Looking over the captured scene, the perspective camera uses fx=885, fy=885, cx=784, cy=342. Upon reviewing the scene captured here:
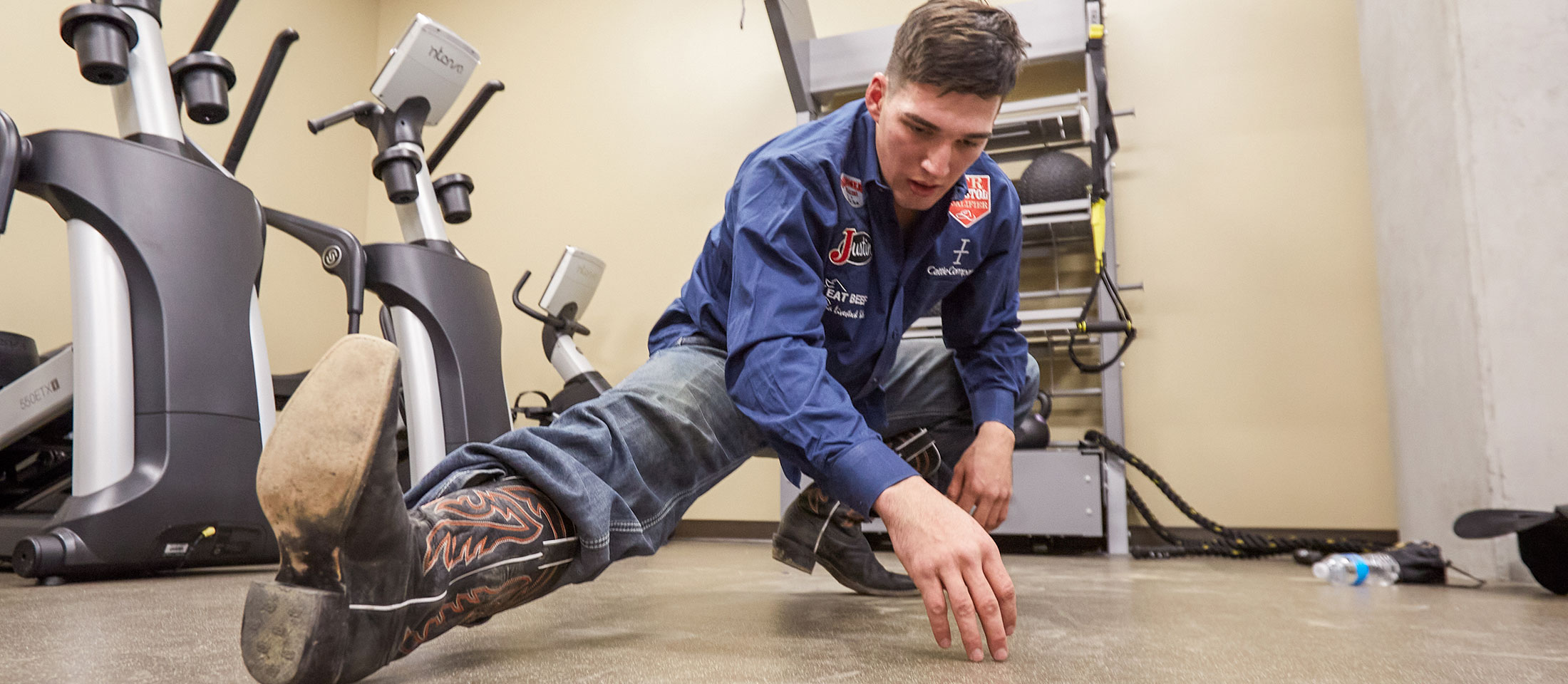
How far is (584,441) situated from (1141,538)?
109 inches

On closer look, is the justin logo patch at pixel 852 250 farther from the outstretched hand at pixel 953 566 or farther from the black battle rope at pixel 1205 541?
the black battle rope at pixel 1205 541

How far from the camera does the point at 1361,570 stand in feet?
6.34

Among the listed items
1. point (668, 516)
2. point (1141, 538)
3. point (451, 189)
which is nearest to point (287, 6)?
point (451, 189)

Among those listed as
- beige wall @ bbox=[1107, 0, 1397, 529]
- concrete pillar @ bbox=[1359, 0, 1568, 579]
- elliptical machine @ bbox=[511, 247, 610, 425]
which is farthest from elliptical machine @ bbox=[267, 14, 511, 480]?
concrete pillar @ bbox=[1359, 0, 1568, 579]

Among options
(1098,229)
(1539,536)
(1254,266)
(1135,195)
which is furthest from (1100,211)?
(1539,536)

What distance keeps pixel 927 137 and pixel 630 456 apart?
0.51 metres

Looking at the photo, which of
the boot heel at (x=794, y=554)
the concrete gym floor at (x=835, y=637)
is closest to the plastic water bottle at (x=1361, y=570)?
the concrete gym floor at (x=835, y=637)

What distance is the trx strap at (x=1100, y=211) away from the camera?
9.58 ft

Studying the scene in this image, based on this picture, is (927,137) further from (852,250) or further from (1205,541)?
(1205,541)

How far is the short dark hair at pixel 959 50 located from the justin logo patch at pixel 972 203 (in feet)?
0.67

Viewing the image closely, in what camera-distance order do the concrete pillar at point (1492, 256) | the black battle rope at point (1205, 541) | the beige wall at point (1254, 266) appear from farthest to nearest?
the beige wall at point (1254, 266) < the black battle rope at point (1205, 541) < the concrete pillar at point (1492, 256)

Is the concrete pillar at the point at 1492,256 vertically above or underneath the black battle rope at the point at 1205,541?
above

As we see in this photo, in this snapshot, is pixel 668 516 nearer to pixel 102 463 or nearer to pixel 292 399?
pixel 292 399

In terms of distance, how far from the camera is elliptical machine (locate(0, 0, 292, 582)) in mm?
1646
